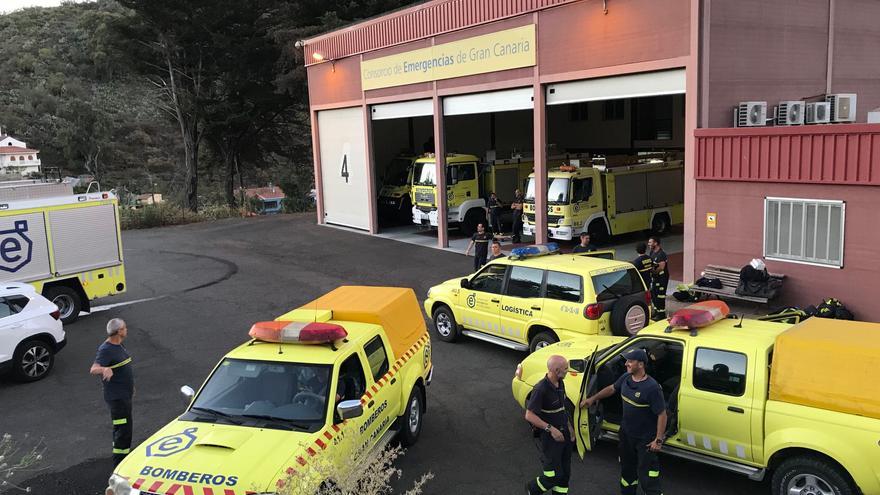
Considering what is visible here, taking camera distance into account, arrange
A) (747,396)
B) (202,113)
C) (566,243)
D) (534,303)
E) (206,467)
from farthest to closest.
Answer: (202,113), (566,243), (534,303), (747,396), (206,467)

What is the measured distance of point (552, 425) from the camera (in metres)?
6.37

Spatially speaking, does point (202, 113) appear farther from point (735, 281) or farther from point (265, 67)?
point (735, 281)

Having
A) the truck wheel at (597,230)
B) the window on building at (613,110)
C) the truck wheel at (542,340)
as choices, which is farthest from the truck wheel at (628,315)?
the window on building at (613,110)

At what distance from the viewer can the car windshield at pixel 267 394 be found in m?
6.48

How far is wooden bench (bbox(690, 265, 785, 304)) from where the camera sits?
13.4 metres

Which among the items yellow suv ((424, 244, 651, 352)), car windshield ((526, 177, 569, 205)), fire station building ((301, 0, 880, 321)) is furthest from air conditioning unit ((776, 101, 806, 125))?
yellow suv ((424, 244, 651, 352))

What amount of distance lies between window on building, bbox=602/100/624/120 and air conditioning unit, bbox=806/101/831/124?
14.6 m

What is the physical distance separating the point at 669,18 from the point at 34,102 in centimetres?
5478

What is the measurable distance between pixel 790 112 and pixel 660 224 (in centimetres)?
714

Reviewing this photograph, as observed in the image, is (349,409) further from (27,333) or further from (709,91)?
(709,91)

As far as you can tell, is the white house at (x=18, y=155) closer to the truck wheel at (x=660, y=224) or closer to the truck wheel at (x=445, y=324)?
the truck wheel at (x=660, y=224)

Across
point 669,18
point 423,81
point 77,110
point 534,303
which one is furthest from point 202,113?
point 534,303

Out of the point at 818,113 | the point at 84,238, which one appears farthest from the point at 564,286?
the point at 84,238

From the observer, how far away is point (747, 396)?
6562mm
